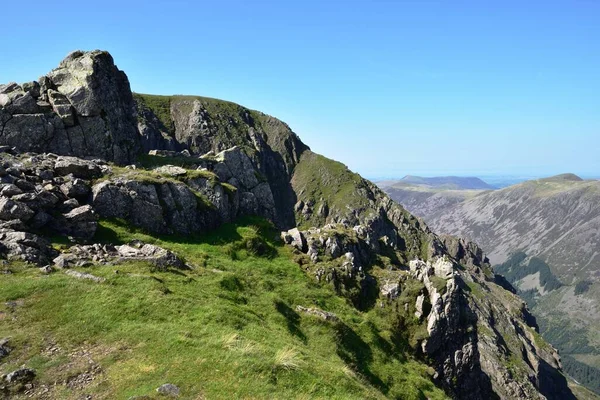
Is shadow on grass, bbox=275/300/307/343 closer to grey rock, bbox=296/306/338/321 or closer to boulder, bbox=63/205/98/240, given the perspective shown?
grey rock, bbox=296/306/338/321

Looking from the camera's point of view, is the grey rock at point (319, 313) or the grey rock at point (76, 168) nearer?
the grey rock at point (319, 313)

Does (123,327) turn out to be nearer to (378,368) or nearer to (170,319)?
(170,319)

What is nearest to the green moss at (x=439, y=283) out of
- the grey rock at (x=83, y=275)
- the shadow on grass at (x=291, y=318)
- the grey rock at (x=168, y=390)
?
the shadow on grass at (x=291, y=318)

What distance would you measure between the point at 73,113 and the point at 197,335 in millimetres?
43944

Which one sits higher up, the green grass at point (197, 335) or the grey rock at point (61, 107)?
the grey rock at point (61, 107)

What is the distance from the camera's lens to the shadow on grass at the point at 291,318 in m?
30.6

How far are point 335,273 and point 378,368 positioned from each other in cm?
1309

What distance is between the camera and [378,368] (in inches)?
1288

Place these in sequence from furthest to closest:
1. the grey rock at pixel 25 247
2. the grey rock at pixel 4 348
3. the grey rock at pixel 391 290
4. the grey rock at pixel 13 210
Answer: the grey rock at pixel 391 290 < the grey rock at pixel 13 210 < the grey rock at pixel 25 247 < the grey rock at pixel 4 348

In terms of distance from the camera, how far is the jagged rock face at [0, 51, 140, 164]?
4722 cm

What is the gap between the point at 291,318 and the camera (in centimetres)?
3284

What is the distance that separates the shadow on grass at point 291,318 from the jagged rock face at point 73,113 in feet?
122

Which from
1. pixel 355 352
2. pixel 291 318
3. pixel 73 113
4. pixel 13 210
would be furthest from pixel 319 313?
pixel 73 113

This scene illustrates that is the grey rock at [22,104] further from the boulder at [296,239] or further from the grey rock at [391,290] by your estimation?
the grey rock at [391,290]
